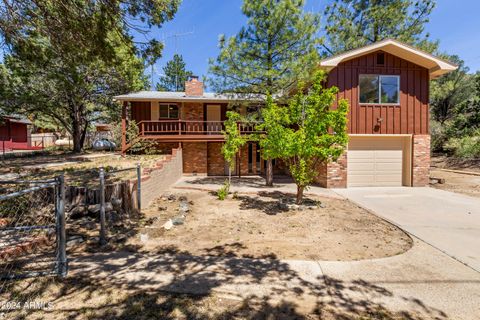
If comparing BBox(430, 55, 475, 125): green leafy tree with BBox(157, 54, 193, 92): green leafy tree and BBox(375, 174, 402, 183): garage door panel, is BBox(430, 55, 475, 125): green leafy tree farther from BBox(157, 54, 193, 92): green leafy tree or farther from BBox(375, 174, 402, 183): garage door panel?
BBox(157, 54, 193, 92): green leafy tree

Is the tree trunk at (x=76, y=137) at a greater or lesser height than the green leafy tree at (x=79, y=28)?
lesser

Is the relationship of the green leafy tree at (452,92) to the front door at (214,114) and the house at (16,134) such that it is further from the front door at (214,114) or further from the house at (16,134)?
the house at (16,134)

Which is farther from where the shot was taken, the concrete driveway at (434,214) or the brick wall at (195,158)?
the brick wall at (195,158)

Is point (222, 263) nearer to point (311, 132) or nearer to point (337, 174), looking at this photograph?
point (311, 132)

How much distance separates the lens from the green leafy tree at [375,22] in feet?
54.3

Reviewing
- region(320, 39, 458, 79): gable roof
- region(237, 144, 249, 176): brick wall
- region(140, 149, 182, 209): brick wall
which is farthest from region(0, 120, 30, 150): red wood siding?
region(320, 39, 458, 79): gable roof

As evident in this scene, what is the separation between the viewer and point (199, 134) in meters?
15.9

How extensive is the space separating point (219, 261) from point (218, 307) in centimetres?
120

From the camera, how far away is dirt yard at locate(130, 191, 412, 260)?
4614mm

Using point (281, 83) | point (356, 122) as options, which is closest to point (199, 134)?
point (281, 83)

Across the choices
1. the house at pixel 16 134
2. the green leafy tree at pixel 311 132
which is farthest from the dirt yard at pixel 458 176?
the house at pixel 16 134

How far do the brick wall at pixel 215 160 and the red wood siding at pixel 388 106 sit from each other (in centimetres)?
765

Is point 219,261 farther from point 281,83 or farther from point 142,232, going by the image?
point 281,83

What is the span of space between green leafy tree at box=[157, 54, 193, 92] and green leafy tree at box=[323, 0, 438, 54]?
2770cm
